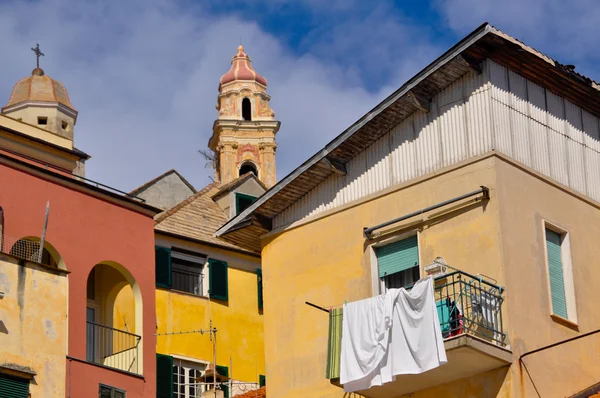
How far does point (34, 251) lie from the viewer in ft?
110

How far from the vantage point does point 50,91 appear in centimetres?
4606

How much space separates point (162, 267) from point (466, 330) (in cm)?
1692

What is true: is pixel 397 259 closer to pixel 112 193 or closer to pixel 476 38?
pixel 476 38

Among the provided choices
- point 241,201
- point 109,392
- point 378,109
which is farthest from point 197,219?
point 378,109

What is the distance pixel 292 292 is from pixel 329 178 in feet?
8.14

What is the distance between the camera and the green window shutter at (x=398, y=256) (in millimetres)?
29562

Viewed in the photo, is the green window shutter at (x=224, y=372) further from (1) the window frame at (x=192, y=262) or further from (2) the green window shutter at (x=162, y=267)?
(2) the green window shutter at (x=162, y=267)

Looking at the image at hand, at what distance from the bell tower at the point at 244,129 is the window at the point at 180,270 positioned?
2619 cm

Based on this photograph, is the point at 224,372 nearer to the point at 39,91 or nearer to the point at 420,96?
the point at 39,91

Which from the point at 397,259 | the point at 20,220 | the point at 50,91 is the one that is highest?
the point at 50,91

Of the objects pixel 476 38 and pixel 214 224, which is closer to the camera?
pixel 476 38

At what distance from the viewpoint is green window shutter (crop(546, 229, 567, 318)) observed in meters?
28.9

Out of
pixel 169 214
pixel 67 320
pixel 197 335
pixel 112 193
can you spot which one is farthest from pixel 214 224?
pixel 67 320

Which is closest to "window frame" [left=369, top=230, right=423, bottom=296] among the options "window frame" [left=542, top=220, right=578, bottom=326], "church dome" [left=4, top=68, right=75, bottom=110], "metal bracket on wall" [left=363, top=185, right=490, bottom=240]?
"metal bracket on wall" [left=363, top=185, right=490, bottom=240]
